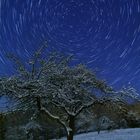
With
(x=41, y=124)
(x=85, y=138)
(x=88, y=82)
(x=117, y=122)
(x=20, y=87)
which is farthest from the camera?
(x=117, y=122)

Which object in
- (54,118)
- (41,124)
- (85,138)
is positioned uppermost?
(41,124)

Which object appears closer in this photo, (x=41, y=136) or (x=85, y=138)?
(x=85, y=138)

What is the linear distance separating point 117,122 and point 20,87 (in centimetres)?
4657

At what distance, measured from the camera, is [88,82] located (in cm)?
2781

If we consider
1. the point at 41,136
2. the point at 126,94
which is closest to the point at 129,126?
the point at 41,136

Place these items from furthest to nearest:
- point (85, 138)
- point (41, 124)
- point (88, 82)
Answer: point (41, 124)
point (85, 138)
point (88, 82)

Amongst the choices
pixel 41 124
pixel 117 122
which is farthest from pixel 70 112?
pixel 117 122

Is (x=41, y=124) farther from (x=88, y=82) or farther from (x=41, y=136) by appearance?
(x=88, y=82)

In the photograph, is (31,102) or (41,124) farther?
(41,124)

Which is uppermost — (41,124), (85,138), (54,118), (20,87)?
(41,124)

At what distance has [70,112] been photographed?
27141mm

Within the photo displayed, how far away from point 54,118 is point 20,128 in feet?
140

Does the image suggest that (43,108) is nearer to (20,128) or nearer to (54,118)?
(54,118)

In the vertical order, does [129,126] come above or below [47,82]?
above
